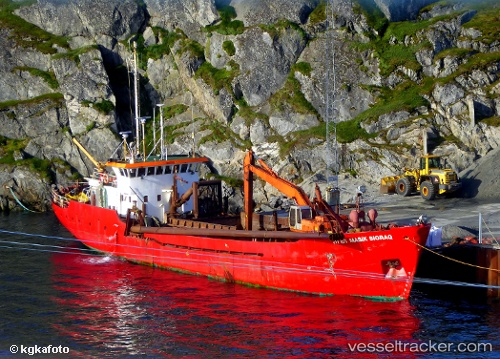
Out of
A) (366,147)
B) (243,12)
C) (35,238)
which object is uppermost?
(243,12)

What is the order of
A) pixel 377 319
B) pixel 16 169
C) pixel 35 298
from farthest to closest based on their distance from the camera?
pixel 16 169
pixel 35 298
pixel 377 319

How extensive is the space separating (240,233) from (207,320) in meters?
5.35

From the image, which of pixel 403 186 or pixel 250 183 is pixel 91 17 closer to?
pixel 403 186

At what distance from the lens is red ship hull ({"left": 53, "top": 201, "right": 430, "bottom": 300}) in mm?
26266

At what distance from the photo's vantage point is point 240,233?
97.3ft

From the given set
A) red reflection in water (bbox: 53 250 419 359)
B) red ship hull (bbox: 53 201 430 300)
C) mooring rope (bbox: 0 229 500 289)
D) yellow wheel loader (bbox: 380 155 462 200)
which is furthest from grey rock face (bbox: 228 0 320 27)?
red reflection in water (bbox: 53 250 419 359)

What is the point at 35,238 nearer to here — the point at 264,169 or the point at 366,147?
the point at 264,169

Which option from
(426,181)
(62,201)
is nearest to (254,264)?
(62,201)

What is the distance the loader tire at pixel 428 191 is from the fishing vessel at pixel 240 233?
7.36 m

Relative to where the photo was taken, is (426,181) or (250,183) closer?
(250,183)

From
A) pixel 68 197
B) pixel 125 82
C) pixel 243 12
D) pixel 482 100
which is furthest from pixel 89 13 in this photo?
pixel 482 100

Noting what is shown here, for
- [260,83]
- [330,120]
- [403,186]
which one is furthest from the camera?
[260,83]

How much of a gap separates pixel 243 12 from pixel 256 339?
165ft

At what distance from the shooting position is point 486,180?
4566 cm
